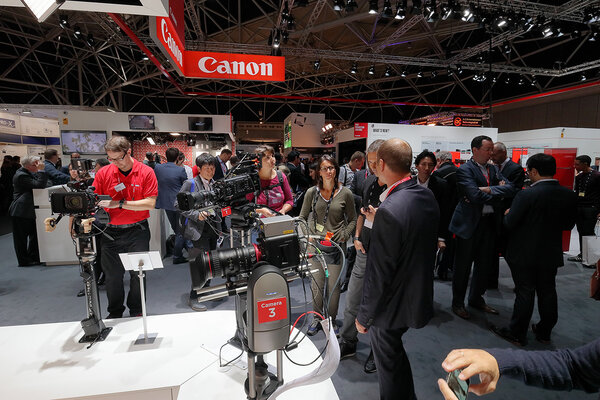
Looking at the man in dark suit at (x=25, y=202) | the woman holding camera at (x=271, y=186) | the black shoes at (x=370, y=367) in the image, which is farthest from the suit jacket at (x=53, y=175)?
the black shoes at (x=370, y=367)

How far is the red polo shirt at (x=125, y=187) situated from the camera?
2.36m

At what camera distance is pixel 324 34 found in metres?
9.36

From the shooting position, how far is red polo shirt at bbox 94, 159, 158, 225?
236cm

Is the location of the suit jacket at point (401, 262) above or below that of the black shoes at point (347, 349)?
above

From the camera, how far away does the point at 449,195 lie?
11.3 feet

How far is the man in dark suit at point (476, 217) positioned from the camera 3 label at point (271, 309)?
7.68 ft

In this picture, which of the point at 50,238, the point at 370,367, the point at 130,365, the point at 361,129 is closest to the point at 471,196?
the point at 370,367

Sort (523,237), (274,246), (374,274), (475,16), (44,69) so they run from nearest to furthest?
(274,246) < (374,274) < (523,237) < (475,16) < (44,69)

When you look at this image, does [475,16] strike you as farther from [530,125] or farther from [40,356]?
[530,125]

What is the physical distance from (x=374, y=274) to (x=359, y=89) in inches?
636

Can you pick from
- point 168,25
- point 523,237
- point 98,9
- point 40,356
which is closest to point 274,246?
point 40,356

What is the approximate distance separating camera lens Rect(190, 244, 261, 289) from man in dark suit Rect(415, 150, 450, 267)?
7.63 ft

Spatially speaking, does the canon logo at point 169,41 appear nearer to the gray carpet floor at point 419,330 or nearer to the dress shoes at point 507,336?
the gray carpet floor at point 419,330

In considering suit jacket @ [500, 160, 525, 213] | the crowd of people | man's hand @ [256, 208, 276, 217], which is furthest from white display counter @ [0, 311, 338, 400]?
suit jacket @ [500, 160, 525, 213]
